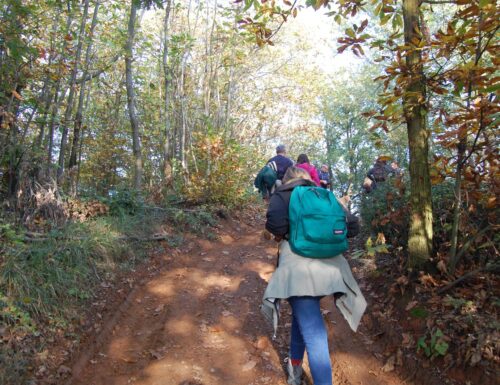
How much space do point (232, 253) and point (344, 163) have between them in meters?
19.4

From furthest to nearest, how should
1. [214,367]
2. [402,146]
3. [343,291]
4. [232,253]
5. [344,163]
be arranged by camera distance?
[344,163]
[402,146]
[232,253]
[214,367]
[343,291]

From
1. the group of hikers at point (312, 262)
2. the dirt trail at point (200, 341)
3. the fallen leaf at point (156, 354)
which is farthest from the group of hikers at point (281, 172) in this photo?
the group of hikers at point (312, 262)

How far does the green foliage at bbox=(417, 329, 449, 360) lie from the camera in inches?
141

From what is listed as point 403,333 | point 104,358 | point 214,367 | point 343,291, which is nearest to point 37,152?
point 104,358

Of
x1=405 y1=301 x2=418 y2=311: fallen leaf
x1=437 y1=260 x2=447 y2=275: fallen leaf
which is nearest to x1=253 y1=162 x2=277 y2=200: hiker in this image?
x1=405 y1=301 x2=418 y2=311: fallen leaf

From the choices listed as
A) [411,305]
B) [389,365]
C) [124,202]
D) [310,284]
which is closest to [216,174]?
[124,202]

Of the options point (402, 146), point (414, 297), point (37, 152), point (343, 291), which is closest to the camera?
point (343, 291)

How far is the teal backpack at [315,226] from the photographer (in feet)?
9.89

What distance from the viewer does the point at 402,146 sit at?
18.3 meters

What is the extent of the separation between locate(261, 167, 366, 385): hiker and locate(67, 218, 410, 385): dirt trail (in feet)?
3.22

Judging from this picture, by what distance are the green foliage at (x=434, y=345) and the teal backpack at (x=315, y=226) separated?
1492 millimetres

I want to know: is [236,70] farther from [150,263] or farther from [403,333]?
[403,333]

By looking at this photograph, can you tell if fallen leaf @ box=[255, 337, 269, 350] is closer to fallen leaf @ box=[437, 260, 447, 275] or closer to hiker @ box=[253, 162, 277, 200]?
fallen leaf @ box=[437, 260, 447, 275]

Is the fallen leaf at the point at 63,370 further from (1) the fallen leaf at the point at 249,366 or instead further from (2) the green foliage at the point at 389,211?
(2) the green foliage at the point at 389,211
